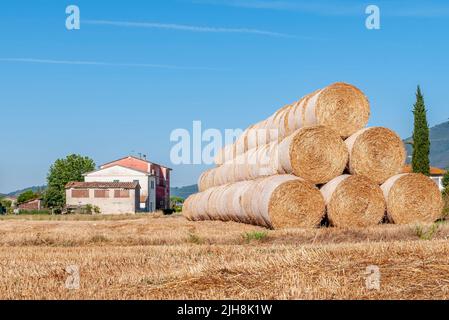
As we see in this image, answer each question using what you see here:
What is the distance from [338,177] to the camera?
928 inches

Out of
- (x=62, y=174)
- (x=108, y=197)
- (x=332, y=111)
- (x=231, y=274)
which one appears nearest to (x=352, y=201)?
(x=332, y=111)

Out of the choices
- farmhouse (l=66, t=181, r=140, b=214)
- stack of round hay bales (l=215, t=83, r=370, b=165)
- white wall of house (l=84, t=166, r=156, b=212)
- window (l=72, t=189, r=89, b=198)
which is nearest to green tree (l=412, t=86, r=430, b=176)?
stack of round hay bales (l=215, t=83, r=370, b=165)

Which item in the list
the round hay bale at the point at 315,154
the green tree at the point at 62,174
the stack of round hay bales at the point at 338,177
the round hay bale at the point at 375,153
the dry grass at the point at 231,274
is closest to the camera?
the dry grass at the point at 231,274

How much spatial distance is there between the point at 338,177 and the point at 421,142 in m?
24.2

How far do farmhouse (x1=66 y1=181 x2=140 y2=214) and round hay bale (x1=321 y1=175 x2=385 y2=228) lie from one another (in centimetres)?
5898

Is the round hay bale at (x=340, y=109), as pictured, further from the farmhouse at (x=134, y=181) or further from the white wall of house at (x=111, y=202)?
the farmhouse at (x=134, y=181)

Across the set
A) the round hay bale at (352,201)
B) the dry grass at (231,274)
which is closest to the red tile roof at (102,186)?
the round hay bale at (352,201)

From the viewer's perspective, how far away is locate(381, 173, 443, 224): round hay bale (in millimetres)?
23500

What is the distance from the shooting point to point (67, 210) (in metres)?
78.1

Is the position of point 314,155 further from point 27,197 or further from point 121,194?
point 27,197

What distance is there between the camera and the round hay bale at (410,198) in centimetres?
2350

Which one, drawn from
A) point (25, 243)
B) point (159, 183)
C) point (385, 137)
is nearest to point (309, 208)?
point (385, 137)

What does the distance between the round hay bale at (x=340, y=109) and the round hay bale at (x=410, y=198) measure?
2.24 m
